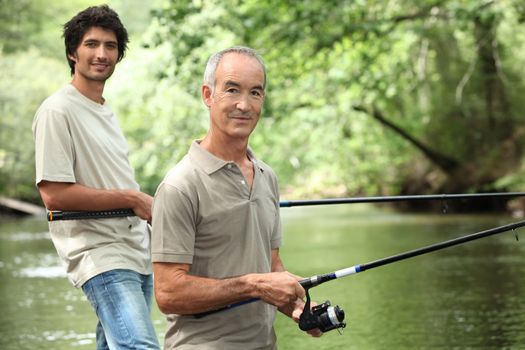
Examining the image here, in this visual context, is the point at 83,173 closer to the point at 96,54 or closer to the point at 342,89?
the point at 96,54

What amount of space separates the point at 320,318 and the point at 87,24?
2.10m

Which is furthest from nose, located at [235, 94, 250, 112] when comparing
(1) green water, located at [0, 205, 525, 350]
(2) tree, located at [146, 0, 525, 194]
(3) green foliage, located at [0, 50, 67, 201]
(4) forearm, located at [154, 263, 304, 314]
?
(3) green foliage, located at [0, 50, 67, 201]

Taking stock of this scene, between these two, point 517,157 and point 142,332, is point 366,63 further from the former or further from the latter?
point 142,332

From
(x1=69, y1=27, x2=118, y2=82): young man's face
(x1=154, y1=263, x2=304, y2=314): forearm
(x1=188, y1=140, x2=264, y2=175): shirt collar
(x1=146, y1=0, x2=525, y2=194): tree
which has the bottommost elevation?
(x1=154, y1=263, x2=304, y2=314): forearm

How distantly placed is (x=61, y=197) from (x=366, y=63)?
21039mm

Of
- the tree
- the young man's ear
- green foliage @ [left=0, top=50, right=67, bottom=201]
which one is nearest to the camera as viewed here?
the young man's ear

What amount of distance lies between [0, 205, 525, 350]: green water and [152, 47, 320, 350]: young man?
579cm

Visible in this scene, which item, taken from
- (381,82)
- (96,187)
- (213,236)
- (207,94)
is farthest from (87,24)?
(381,82)

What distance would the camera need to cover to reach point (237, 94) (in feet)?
12.6

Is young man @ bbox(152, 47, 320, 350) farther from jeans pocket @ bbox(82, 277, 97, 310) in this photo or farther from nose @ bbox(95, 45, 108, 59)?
nose @ bbox(95, 45, 108, 59)

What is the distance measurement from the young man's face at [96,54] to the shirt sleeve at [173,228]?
1.73 metres

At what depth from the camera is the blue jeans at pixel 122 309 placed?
16.1ft

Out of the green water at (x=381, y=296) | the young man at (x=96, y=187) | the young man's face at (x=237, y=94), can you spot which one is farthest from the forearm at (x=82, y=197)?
the green water at (x=381, y=296)

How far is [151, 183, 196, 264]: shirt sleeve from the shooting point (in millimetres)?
3678
